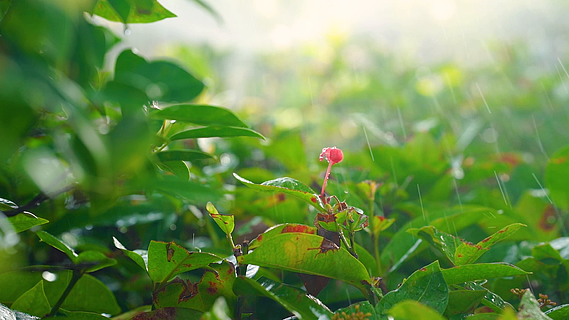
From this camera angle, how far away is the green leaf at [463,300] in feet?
1.36

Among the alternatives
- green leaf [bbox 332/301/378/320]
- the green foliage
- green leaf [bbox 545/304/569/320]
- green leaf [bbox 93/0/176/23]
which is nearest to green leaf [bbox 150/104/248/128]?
the green foliage

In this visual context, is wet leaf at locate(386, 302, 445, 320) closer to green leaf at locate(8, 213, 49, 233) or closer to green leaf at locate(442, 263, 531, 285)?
green leaf at locate(442, 263, 531, 285)

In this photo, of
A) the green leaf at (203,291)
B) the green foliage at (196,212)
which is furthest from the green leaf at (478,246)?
the green leaf at (203,291)

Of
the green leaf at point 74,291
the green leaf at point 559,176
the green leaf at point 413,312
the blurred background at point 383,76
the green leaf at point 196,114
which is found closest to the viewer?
the green leaf at point 413,312

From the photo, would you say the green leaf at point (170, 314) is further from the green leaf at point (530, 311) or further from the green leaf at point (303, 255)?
the green leaf at point (530, 311)

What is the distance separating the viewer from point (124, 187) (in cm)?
30

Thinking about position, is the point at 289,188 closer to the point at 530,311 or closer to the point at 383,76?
the point at 530,311

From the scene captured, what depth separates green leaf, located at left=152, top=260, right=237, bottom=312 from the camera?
1.41 feet

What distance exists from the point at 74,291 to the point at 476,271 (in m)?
0.49

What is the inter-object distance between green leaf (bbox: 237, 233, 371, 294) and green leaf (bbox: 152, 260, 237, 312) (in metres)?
0.03

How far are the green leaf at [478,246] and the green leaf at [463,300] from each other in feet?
0.15

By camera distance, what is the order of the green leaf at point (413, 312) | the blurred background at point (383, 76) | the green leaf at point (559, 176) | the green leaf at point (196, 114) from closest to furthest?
the green leaf at point (413, 312) < the green leaf at point (196, 114) < the green leaf at point (559, 176) < the blurred background at point (383, 76)

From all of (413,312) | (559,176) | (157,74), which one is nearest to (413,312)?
(413,312)

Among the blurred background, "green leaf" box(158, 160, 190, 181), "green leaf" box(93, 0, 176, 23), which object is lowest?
the blurred background
